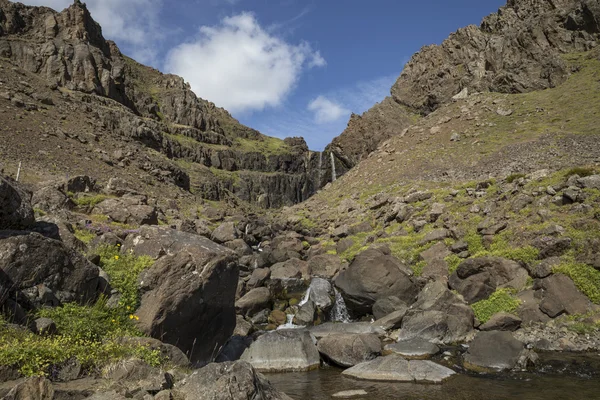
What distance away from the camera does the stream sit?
37.2 feet

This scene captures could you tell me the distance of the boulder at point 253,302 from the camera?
2214 centimetres

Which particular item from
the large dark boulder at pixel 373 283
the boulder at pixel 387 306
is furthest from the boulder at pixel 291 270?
the boulder at pixel 387 306

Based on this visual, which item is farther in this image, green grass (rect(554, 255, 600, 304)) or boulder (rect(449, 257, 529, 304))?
boulder (rect(449, 257, 529, 304))

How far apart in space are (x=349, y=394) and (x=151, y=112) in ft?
458

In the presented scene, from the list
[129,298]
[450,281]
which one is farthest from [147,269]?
[450,281]

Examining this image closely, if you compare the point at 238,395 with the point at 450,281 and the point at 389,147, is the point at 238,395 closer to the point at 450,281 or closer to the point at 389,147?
the point at 450,281

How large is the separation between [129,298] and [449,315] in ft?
45.9

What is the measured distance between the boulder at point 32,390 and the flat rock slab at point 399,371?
1065 centimetres

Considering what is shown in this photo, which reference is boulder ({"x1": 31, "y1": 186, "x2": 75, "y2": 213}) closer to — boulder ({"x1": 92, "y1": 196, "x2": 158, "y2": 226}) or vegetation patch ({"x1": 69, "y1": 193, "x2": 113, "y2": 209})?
vegetation patch ({"x1": 69, "y1": 193, "x2": 113, "y2": 209})

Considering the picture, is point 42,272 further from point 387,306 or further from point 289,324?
point 387,306

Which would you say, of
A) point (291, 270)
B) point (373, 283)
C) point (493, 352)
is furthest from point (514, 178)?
point (493, 352)

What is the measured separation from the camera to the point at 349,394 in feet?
39.3

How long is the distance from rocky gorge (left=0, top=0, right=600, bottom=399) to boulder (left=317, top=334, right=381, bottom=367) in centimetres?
9

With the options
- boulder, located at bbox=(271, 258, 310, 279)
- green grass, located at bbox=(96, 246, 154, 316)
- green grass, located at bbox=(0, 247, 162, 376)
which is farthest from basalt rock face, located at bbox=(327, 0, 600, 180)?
green grass, located at bbox=(0, 247, 162, 376)
